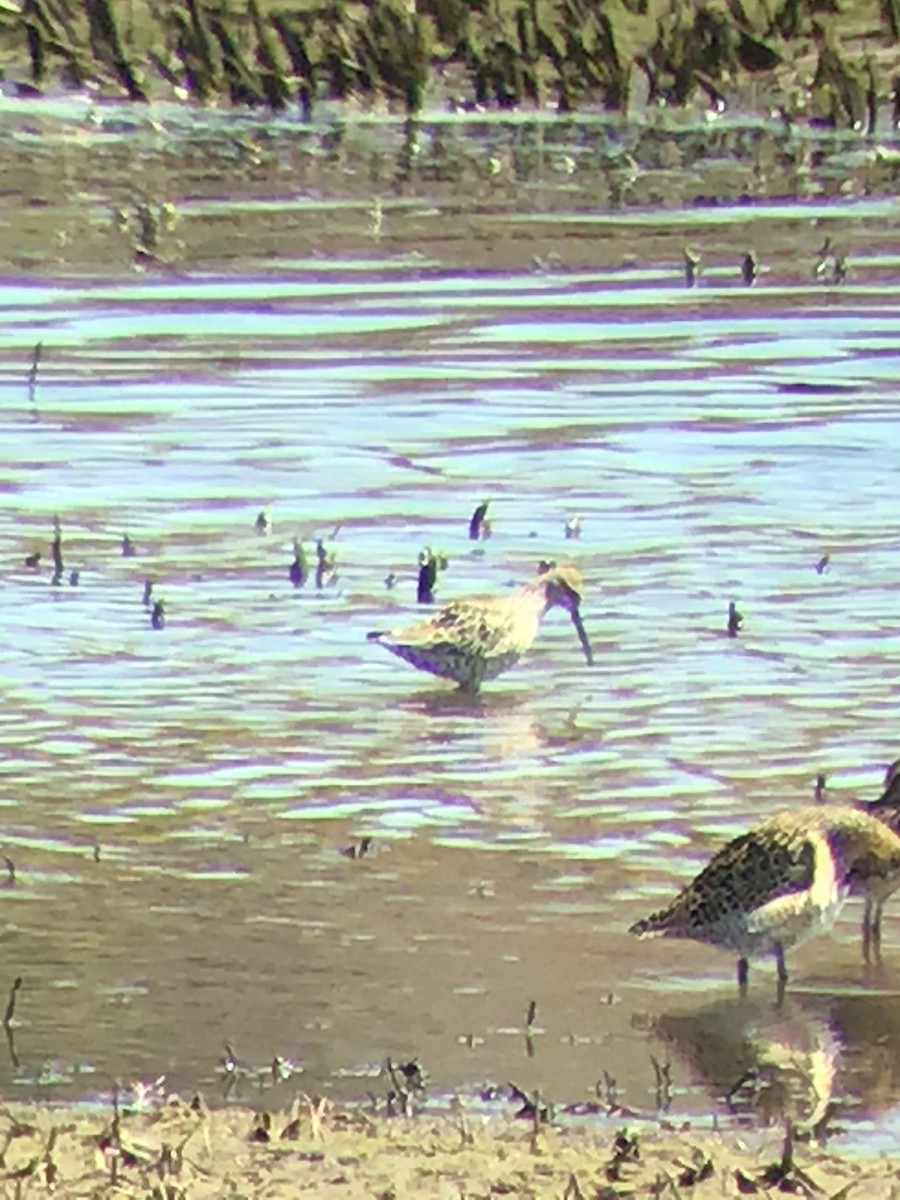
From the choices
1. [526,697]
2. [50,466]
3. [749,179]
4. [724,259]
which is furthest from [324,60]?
[526,697]

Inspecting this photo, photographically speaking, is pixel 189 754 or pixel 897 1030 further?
pixel 189 754

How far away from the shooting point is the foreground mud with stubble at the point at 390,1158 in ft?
18.0

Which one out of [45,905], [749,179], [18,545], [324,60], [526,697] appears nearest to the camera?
[45,905]

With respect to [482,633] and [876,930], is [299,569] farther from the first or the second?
[876,930]

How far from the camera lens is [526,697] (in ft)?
31.1

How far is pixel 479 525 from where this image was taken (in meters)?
11.1

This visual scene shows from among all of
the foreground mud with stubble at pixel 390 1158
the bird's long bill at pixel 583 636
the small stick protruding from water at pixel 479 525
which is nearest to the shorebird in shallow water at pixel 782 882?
the foreground mud with stubble at pixel 390 1158

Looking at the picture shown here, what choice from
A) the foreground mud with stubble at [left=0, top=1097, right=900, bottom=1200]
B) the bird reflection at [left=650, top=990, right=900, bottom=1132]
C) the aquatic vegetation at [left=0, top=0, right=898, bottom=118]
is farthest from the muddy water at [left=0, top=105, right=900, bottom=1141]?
the aquatic vegetation at [left=0, top=0, right=898, bottom=118]

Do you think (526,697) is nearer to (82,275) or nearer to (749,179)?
(82,275)

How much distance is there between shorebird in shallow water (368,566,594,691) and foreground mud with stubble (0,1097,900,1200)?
3427 mm

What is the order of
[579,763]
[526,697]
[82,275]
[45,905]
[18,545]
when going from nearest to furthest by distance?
[45,905] < [579,763] < [526,697] < [18,545] < [82,275]

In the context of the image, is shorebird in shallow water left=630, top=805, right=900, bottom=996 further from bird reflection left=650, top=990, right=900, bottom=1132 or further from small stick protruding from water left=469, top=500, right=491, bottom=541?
small stick protruding from water left=469, top=500, right=491, bottom=541

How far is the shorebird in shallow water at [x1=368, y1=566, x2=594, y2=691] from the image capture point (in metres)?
9.35

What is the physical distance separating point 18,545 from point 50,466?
1248 mm
